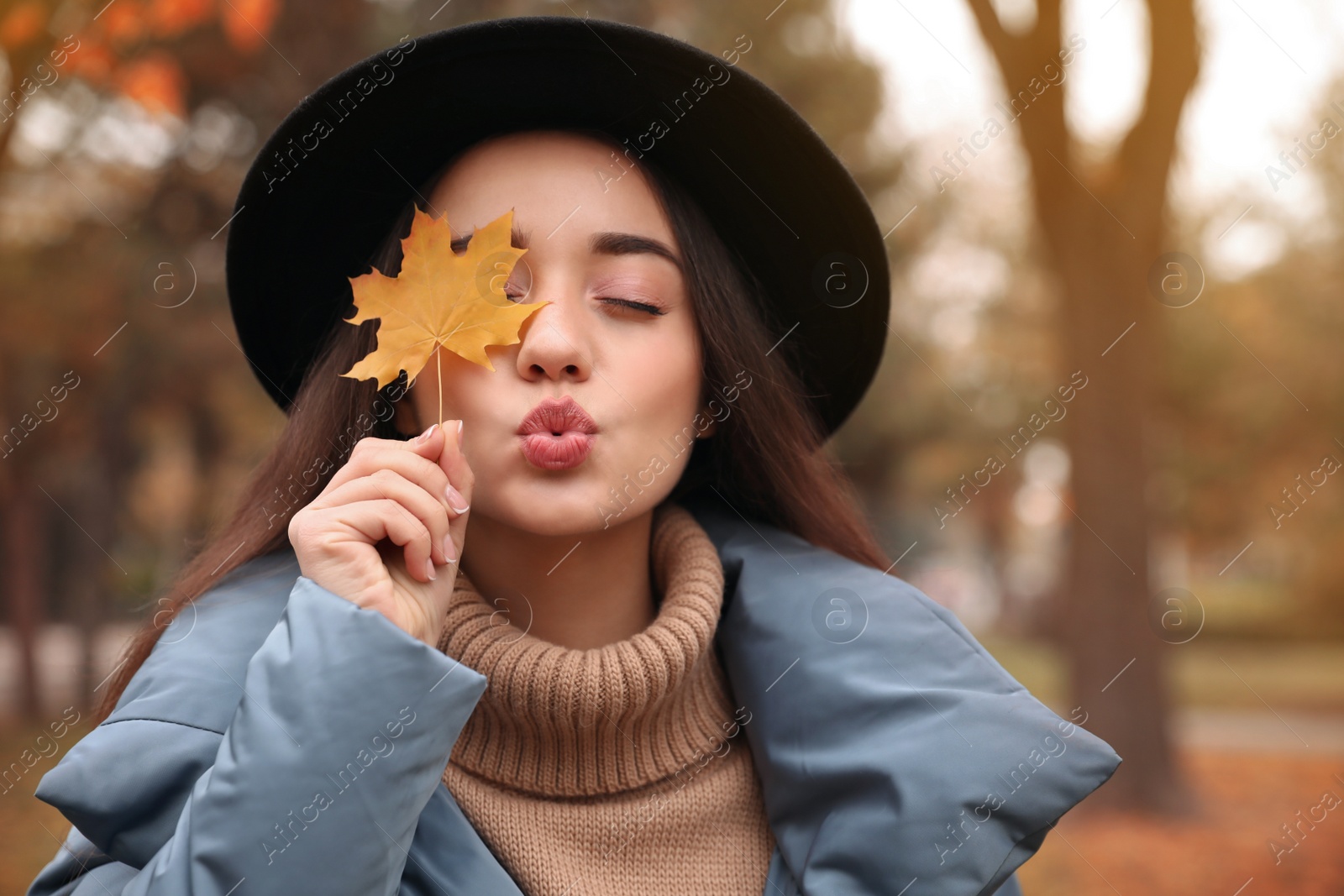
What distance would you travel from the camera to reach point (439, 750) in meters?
1.58

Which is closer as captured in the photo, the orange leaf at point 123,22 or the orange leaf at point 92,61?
the orange leaf at point 123,22

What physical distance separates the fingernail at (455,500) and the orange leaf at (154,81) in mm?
7092

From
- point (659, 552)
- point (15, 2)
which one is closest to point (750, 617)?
point (659, 552)

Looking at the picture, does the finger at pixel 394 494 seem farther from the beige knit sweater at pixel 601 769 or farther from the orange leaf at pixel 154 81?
the orange leaf at pixel 154 81

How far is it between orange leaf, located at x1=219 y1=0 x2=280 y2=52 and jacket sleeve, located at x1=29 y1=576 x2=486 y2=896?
298 inches

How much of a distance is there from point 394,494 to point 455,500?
11cm

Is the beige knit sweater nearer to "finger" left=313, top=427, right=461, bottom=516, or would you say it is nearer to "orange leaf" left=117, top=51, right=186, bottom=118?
"finger" left=313, top=427, right=461, bottom=516

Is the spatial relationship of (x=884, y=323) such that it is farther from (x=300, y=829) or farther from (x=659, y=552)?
(x=300, y=829)

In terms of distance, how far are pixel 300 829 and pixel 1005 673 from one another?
4.26ft

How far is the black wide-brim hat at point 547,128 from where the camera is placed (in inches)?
78.2

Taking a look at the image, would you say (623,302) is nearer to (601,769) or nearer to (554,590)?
(554,590)

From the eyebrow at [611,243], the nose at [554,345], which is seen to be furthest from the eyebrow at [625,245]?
the nose at [554,345]

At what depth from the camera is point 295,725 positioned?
1496 mm

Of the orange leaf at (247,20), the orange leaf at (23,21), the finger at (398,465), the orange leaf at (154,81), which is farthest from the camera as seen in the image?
the orange leaf at (247,20)
